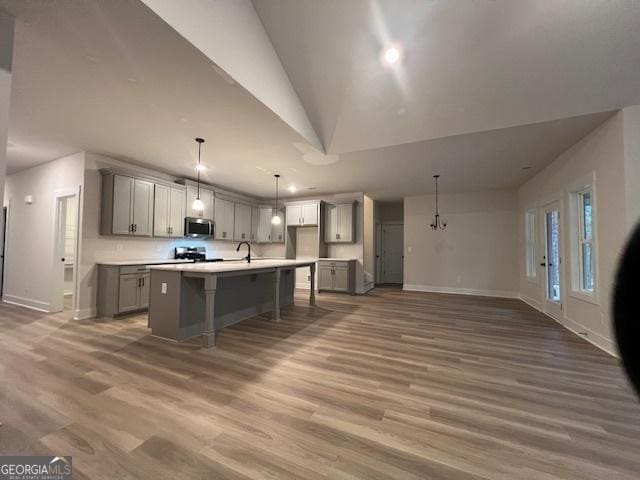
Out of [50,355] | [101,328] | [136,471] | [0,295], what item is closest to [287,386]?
[136,471]

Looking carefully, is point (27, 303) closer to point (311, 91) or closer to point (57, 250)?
point (57, 250)

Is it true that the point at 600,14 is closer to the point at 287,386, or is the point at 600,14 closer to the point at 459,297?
the point at 287,386

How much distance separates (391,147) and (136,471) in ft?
13.1

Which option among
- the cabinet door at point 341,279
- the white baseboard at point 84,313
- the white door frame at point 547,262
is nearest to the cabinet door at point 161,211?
the white baseboard at point 84,313

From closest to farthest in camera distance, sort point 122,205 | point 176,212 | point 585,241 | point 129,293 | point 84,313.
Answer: point 585,241, point 84,313, point 129,293, point 122,205, point 176,212

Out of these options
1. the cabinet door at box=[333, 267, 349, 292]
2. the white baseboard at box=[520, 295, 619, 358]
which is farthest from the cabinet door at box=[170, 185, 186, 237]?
the white baseboard at box=[520, 295, 619, 358]

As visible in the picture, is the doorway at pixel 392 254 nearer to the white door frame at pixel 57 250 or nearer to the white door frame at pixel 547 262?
the white door frame at pixel 547 262

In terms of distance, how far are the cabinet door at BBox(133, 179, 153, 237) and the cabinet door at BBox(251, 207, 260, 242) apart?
2.83 metres

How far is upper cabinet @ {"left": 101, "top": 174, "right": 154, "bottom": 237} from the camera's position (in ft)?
14.3

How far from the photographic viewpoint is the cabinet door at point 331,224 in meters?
6.89

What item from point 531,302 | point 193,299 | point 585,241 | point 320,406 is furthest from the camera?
point 531,302

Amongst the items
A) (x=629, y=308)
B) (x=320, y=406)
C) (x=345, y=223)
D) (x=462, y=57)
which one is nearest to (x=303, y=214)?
(x=345, y=223)

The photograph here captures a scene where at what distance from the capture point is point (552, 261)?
470 cm

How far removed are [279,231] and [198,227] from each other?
234 centimetres
